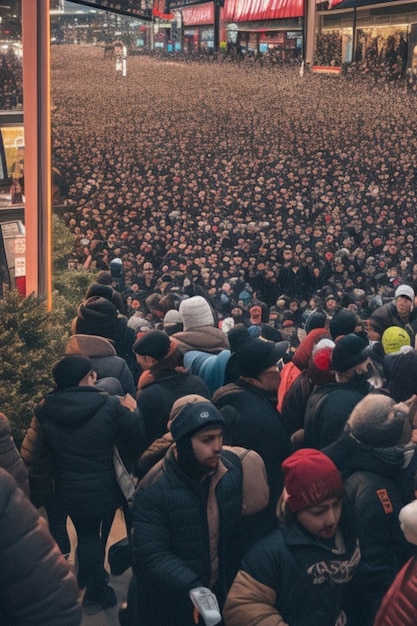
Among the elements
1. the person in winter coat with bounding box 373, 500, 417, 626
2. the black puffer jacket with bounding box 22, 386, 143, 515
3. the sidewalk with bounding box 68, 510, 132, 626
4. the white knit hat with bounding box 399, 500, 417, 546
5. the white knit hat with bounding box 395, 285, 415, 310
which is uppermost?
the white knit hat with bounding box 399, 500, 417, 546

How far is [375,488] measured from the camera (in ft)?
10.3

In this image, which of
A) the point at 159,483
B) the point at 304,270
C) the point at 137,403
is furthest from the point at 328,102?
the point at 159,483

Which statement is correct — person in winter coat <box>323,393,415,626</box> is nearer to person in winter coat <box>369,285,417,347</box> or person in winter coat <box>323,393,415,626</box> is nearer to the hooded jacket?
the hooded jacket

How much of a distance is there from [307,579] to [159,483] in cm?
59

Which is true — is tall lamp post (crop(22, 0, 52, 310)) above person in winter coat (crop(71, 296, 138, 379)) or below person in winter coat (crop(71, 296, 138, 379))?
above

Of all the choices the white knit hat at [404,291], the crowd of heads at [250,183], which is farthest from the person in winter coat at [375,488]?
the crowd of heads at [250,183]

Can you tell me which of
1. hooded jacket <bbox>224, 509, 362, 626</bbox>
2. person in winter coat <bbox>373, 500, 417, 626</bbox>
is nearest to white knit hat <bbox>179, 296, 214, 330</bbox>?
hooded jacket <bbox>224, 509, 362, 626</bbox>

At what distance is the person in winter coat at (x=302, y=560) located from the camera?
257cm

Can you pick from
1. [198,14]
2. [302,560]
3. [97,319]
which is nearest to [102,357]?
[97,319]

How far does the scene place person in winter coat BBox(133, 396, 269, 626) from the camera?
292 centimetres

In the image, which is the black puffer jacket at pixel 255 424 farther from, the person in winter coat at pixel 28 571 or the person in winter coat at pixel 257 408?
the person in winter coat at pixel 28 571

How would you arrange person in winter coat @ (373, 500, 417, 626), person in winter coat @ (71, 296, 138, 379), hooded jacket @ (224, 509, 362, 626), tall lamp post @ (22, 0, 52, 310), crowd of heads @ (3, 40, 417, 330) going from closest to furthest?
person in winter coat @ (373, 500, 417, 626) → hooded jacket @ (224, 509, 362, 626) → person in winter coat @ (71, 296, 138, 379) → tall lamp post @ (22, 0, 52, 310) → crowd of heads @ (3, 40, 417, 330)

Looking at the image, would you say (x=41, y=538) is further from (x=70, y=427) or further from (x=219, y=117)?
(x=219, y=117)

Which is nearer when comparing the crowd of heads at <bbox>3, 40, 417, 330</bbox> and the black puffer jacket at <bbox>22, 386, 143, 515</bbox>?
the black puffer jacket at <bbox>22, 386, 143, 515</bbox>
